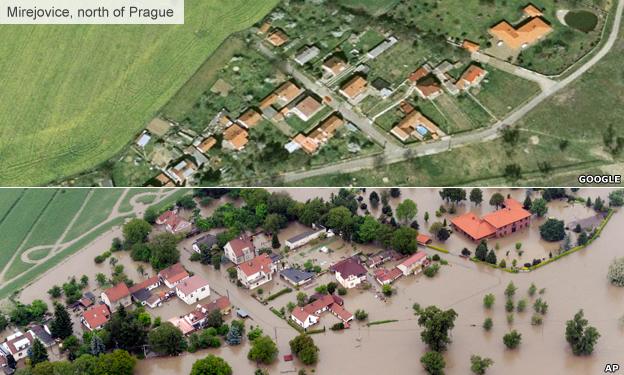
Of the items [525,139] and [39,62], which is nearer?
[525,139]

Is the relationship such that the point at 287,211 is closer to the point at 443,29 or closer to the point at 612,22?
the point at 443,29

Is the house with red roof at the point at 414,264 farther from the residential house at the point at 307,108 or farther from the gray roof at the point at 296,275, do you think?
the residential house at the point at 307,108

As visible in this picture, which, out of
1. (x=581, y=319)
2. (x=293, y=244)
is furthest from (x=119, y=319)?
(x=581, y=319)

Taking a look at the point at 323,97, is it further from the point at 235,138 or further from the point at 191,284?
the point at 191,284

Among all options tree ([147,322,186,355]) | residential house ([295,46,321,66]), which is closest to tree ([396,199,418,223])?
residential house ([295,46,321,66])

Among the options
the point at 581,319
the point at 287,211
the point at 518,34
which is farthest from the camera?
the point at 518,34

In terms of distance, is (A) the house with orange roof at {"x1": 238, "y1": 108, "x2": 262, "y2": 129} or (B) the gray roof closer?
(B) the gray roof

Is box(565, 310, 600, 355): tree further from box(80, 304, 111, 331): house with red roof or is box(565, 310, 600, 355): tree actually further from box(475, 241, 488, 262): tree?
box(80, 304, 111, 331): house with red roof
